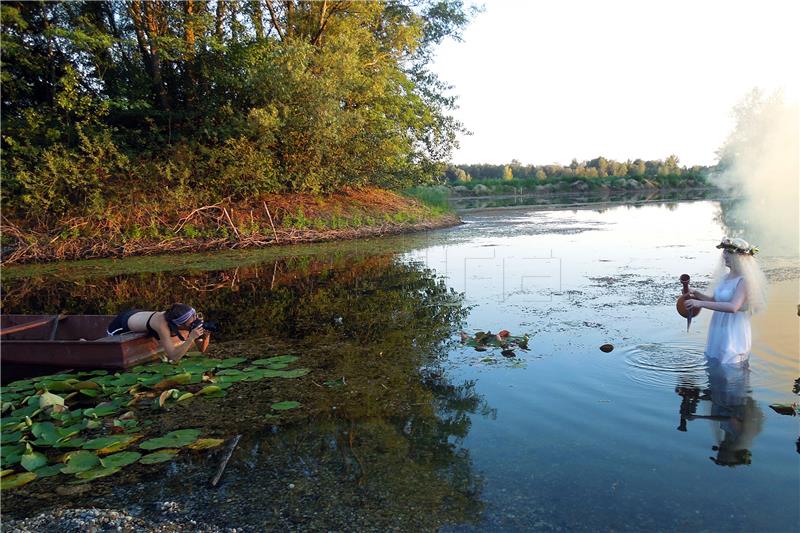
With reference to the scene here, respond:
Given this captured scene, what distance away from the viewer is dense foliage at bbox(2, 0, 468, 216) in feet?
59.0

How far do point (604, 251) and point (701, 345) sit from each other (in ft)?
30.5

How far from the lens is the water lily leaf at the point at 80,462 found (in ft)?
13.9

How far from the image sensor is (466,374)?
6203 mm

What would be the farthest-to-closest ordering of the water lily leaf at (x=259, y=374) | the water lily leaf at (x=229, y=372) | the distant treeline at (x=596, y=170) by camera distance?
the distant treeline at (x=596, y=170), the water lily leaf at (x=229, y=372), the water lily leaf at (x=259, y=374)

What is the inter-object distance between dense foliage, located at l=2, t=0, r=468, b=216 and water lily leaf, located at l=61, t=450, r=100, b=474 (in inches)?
626

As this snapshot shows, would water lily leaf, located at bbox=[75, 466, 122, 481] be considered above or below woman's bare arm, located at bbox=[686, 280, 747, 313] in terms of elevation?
below

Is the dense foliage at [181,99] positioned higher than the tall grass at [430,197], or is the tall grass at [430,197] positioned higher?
A: the dense foliage at [181,99]

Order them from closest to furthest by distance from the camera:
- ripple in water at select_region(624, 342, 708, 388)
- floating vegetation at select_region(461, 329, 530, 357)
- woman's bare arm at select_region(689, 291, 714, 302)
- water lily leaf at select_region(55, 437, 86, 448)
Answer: water lily leaf at select_region(55, 437, 86, 448) → ripple in water at select_region(624, 342, 708, 388) → woman's bare arm at select_region(689, 291, 714, 302) → floating vegetation at select_region(461, 329, 530, 357)

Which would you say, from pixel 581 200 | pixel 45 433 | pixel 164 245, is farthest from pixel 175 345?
pixel 581 200

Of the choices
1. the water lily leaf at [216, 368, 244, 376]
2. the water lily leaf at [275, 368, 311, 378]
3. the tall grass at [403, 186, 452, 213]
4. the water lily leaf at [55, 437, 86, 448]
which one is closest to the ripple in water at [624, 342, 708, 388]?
the water lily leaf at [275, 368, 311, 378]

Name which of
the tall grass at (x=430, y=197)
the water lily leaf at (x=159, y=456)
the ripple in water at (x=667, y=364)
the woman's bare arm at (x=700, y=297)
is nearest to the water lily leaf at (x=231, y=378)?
the water lily leaf at (x=159, y=456)

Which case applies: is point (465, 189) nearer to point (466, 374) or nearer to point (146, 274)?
point (146, 274)

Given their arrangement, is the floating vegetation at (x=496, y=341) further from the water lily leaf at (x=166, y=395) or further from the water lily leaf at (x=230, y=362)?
the water lily leaf at (x=166, y=395)

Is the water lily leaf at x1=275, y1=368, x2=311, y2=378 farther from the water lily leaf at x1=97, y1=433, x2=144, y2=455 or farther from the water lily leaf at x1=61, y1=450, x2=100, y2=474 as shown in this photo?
the water lily leaf at x1=61, y1=450, x2=100, y2=474
